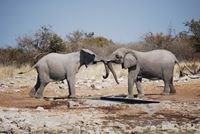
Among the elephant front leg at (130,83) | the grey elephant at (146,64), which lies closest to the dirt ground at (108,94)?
the elephant front leg at (130,83)

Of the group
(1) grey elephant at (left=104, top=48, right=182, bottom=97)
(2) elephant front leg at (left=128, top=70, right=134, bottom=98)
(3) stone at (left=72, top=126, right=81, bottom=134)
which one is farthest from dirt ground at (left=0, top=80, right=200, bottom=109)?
(3) stone at (left=72, top=126, right=81, bottom=134)

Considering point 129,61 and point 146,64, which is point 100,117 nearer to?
point 129,61

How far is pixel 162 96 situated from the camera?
57.2 ft

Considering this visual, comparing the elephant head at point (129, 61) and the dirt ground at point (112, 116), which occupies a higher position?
the elephant head at point (129, 61)

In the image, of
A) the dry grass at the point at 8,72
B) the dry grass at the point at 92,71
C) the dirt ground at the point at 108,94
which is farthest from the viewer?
the dry grass at the point at 8,72

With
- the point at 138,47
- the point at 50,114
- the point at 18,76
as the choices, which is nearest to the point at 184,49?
the point at 138,47

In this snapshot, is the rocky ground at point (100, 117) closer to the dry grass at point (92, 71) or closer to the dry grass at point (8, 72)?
the dry grass at point (92, 71)

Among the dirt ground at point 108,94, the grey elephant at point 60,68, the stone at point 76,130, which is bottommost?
the stone at point 76,130

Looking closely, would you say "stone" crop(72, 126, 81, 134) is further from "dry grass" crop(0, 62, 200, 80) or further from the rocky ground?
"dry grass" crop(0, 62, 200, 80)

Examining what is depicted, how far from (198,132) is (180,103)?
14.8ft

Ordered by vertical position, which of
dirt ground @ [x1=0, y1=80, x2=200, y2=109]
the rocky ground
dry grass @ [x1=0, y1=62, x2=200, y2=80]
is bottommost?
the rocky ground

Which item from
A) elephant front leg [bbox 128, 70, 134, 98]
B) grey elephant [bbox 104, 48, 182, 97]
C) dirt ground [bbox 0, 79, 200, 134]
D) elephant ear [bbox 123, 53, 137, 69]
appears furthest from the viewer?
grey elephant [bbox 104, 48, 182, 97]

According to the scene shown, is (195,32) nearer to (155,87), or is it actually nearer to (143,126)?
(155,87)

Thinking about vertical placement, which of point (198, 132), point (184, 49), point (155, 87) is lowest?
point (198, 132)
